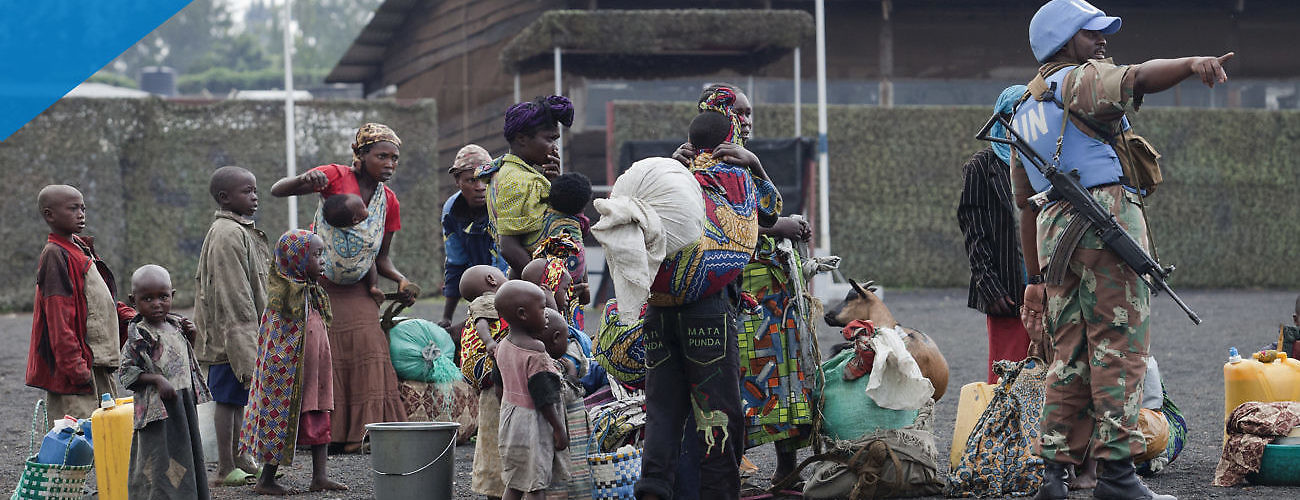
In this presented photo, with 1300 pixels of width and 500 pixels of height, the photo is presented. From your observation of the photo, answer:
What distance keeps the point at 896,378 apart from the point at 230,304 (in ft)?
10.5

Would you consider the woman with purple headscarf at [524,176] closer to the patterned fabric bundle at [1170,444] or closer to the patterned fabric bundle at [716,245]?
the patterned fabric bundle at [716,245]

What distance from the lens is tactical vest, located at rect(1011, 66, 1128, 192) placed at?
499cm

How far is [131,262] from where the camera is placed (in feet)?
55.7

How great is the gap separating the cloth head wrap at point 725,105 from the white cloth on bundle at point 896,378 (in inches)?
40.3

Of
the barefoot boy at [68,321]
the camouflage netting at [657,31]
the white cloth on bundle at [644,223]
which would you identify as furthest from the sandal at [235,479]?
the camouflage netting at [657,31]

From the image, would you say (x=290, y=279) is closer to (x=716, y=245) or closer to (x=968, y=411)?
(x=716, y=245)

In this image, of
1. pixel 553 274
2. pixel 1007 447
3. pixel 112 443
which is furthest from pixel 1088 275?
pixel 112 443

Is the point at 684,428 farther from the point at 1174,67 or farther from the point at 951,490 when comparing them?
the point at 1174,67

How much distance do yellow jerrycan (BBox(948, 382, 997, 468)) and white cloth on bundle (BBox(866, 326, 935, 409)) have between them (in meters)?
0.36

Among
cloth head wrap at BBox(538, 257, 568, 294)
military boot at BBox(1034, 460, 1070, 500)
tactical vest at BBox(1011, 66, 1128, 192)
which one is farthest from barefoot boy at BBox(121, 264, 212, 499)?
tactical vest at BBox(1011, 66, 1128, 192)

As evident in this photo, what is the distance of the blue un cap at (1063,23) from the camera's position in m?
5.06

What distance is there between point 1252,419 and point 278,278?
4146 millimetres

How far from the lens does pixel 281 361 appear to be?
588 centimetres

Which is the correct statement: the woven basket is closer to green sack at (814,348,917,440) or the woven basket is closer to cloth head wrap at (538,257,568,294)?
cloth head wrap at (538,257,568,294)
